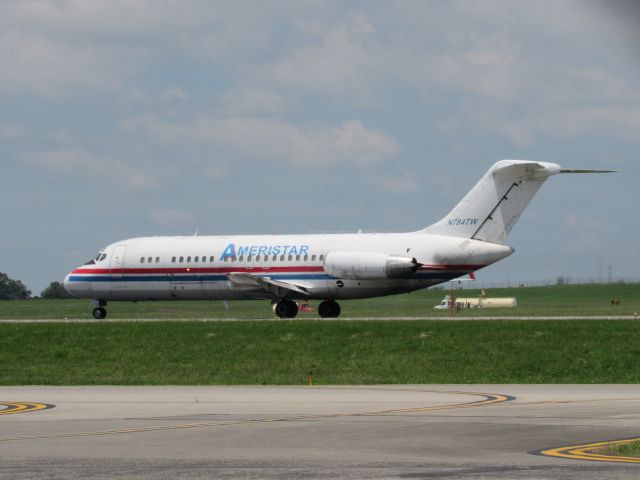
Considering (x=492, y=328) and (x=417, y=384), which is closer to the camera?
(x=417, y=384)

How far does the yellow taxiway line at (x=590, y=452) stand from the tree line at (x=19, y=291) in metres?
150

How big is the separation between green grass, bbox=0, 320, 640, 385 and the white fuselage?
10.1 metres

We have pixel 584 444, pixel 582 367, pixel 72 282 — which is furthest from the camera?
pixel 72 282

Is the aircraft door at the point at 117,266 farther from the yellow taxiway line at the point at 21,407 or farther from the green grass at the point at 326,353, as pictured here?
the yellow taxiway line at the point at 21,407

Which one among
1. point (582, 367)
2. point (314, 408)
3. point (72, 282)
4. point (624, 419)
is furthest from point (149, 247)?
point (624, 419)

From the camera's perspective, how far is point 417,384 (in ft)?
105

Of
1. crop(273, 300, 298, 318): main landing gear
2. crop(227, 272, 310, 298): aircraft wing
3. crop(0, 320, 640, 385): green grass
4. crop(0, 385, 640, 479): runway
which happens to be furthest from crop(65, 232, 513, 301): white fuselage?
crop(0, 385, 640, 479): runway

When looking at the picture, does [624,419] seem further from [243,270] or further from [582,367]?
[243,270]

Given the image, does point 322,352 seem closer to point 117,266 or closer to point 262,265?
point 262,265

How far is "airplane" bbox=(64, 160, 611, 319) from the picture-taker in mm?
55156

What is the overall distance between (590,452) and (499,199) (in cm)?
3925

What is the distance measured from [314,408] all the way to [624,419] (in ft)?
18.7

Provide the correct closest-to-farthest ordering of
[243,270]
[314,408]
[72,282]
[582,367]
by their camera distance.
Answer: [314,408]
[582,367]
[243,270]
[72,282]

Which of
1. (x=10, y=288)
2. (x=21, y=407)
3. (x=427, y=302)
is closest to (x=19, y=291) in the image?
(x=10, y=288)
